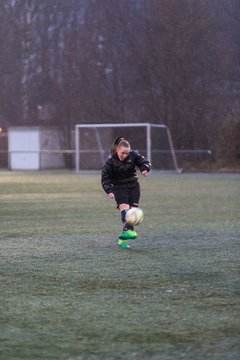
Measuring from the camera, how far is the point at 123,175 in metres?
10.2

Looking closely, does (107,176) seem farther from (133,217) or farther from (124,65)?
(124,65)

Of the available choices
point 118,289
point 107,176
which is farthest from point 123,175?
point 118,289

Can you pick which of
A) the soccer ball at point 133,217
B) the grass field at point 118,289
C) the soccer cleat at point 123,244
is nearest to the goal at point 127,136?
the grass field at point 118,289

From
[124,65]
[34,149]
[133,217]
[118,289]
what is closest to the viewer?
[118,289]

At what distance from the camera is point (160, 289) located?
6621 millimetres

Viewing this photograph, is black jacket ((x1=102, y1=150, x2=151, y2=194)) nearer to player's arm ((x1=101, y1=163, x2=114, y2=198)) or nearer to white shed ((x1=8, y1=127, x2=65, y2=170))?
player's arm ((x1=101, y1=163, x2=114, y2=198))

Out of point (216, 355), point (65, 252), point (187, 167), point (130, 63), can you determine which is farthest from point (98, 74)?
point (216, 355)

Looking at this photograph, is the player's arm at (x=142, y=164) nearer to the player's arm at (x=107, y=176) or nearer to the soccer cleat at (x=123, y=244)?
the player's arm at (x=107, y=176)

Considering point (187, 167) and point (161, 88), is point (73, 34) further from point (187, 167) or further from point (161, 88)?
point (187, 167)

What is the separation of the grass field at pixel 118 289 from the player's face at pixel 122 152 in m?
1.12

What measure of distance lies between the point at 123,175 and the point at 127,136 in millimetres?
29721

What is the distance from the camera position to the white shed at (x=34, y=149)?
41500 millimetres

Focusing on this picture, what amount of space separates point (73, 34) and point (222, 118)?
1048cm

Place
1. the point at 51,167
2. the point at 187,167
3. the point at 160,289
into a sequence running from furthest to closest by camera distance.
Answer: the point at 51,167 < the point at 187,167 < the point at 160,289
